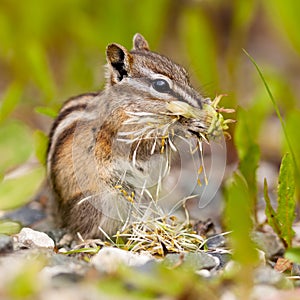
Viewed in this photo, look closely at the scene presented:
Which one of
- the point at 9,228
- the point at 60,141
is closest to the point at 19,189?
the point at 9,228

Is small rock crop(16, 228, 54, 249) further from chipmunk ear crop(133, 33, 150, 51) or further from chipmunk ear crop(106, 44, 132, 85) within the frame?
chipmunk ear crop(133, 33, 150, 51)

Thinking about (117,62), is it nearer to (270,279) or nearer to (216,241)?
(216,241)

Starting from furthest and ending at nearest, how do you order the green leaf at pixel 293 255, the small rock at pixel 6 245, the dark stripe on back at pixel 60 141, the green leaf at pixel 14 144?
the dark stripe on back at pixel 60 141, the green leaf at pixel 14 144, the green leaf at pixel 293 255, the small rock at pixel 6 245

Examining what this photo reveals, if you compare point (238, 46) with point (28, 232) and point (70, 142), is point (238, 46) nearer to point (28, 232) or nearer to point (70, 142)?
point (70, 142)

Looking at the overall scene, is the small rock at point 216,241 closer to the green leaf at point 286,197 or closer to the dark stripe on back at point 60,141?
the green leaf at point 286,197

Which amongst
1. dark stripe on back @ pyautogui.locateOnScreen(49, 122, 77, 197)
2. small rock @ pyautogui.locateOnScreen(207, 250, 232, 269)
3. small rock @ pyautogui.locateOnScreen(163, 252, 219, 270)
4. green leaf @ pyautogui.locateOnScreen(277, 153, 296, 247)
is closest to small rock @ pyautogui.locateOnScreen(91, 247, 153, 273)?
small rock @ pyautogui.locateOnScreen(163, 252, 219, 270)

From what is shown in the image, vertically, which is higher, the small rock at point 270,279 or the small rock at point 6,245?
the small rock at point 270,279

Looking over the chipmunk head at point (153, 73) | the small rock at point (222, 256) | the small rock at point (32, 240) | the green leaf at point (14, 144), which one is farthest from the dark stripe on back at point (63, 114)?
the small rock at point (222, 256)
